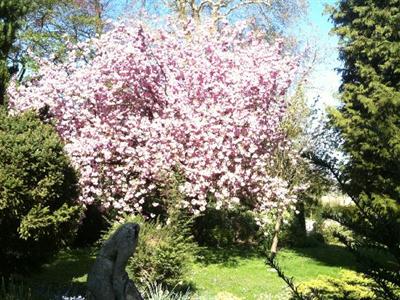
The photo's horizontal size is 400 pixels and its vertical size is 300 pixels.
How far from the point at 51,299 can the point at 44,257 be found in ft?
3.48

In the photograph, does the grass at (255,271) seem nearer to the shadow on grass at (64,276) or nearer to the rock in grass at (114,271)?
the shadow on grass at (64,276)

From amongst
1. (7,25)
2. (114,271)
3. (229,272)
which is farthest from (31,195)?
(229,272)

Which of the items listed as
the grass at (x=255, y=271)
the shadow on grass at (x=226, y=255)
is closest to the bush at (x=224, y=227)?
the shadow on grass at (x=226, y=255)

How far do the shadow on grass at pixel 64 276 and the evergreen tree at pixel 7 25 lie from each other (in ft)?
12.3

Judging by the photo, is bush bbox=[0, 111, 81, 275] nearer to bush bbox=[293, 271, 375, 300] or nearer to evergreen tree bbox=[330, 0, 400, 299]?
bush bbox=[293, 271, 375, 300]

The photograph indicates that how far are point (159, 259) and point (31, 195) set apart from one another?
237cm

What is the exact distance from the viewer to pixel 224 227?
1612cm

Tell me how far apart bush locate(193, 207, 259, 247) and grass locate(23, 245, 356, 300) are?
1045 mm

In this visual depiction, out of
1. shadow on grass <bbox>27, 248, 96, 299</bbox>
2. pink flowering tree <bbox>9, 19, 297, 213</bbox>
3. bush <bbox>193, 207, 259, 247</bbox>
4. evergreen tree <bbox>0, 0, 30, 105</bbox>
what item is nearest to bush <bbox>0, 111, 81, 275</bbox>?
shadow on grass <bbox>27, 248, 96, 299</bbox>

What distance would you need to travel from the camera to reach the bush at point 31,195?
23.5ft

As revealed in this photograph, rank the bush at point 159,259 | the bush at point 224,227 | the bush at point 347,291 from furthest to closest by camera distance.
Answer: the bush at point 224,227, the bush at point 159,259, the bush at point 347,291

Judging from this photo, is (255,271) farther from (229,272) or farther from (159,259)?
(159,259)

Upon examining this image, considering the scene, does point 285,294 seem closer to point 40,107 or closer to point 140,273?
point 140,273

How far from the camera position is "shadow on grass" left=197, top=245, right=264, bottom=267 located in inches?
493
